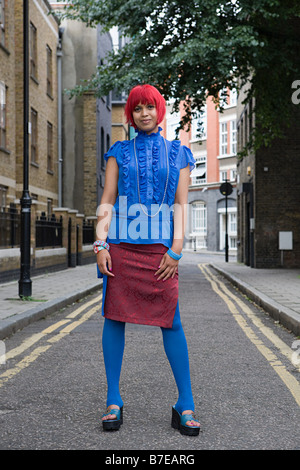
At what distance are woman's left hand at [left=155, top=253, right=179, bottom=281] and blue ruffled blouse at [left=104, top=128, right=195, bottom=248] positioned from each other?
11cm

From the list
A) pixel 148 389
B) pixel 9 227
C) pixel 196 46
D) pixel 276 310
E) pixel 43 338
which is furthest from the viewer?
pixel 9 227

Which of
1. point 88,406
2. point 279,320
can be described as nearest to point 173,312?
point 88,406

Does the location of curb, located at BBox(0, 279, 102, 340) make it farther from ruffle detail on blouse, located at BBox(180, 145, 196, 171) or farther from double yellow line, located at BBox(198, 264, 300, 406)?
ruffle detail on blouse, located at BBox(180, 145, 196, 171)

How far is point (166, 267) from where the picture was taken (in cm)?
354

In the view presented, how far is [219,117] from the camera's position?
4828cm

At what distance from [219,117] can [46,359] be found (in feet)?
145

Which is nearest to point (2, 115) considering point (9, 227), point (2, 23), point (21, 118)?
point (21, 118)

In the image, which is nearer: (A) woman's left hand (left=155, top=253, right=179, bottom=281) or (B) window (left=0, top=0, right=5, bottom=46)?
(A) woman's left hand (left=155, top=253, right=179, bottom=281)

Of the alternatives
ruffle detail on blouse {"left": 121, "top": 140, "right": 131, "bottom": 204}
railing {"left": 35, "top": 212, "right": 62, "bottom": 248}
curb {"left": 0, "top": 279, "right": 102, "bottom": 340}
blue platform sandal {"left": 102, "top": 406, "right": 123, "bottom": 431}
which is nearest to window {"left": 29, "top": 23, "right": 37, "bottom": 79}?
railing {"left": 35, "top": 212, "right": 62, "bottom": 248}

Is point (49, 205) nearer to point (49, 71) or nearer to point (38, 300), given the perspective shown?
point (49, 71)

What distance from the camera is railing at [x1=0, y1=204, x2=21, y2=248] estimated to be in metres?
14.3

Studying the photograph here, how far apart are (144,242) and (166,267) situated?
0.64ft

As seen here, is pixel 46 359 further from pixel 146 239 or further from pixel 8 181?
pixel 8 181

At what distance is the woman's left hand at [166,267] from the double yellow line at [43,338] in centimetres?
205
